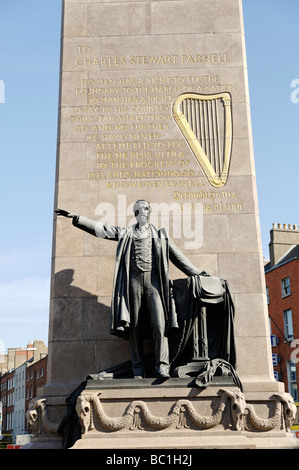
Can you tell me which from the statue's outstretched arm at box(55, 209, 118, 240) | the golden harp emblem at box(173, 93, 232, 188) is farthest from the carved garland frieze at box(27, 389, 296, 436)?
the golden harp emblem at box(173, 93, 232, 188)

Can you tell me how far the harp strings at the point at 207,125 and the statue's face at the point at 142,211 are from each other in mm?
2459

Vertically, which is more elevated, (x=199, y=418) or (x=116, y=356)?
(x=116, y=356)

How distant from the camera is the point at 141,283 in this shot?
11602 mm

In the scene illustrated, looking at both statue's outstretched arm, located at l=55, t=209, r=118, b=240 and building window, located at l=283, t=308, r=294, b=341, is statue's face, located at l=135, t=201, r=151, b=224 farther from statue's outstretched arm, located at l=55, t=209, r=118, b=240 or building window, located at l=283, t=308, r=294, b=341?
building window, located at l=283, t=308, r=294, b=341

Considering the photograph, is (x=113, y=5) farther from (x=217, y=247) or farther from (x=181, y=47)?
(x=217, y=247)

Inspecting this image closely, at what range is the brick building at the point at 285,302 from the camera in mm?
42562

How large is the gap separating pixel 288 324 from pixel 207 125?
32.3m

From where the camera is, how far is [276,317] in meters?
45.4

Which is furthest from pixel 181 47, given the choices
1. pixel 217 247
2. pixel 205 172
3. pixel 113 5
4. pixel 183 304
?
pixel 183 304

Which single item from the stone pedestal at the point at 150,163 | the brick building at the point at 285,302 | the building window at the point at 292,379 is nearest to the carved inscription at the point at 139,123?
the stone pedestal at the point at 150,163

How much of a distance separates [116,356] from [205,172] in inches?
176

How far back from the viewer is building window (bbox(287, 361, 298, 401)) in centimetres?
4188

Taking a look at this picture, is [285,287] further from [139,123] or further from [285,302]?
[139,123]

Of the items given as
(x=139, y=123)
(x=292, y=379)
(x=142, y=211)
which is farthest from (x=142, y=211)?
(x=292, y=379)
